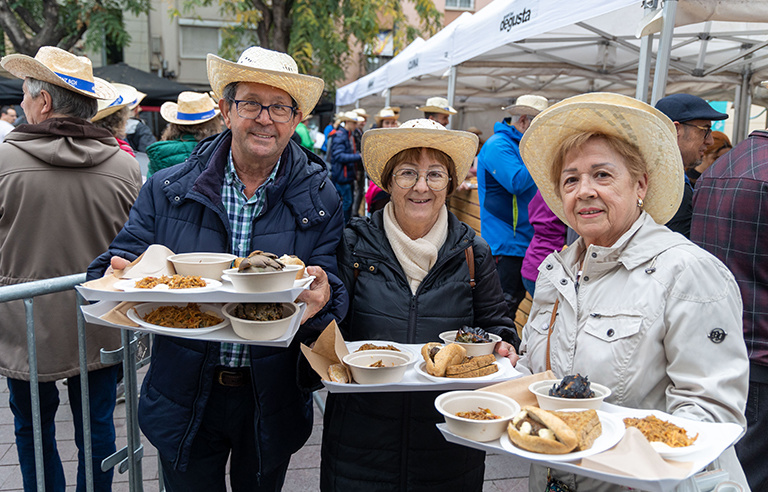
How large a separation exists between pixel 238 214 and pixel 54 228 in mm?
1370

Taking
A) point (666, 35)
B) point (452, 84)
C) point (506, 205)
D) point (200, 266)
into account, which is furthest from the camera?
point (452, 84)

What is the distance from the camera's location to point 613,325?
1824 millimetres

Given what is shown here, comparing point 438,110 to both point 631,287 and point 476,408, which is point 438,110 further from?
point 476,408

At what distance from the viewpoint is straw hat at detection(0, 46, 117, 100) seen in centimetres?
308

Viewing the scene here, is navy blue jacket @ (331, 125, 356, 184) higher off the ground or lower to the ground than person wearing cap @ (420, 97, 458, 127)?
lower

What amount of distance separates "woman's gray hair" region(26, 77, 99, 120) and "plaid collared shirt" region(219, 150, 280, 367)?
54.2 inches

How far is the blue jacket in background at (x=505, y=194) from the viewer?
17.0ft

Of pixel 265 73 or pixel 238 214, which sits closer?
pixel 265 73

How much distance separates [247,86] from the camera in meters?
2.33

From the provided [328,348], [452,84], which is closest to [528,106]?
[452,84]

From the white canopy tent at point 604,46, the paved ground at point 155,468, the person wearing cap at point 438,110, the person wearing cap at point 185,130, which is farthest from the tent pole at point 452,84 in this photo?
the paved ground at point 155,468

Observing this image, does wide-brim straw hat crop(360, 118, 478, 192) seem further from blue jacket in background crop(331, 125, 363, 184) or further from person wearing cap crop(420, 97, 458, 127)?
blue jacket in background crop(331, 125, 363, 184)

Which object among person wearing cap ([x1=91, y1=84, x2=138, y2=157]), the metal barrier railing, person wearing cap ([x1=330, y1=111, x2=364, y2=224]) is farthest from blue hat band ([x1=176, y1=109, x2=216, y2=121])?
person wearing cap ([x1=330, y1=111, x2=364, y2=224])

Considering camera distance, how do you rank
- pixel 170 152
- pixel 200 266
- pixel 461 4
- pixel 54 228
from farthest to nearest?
pixel 461 4 → pixel 170 152 → pixel 54 228 → pixel 200 266
